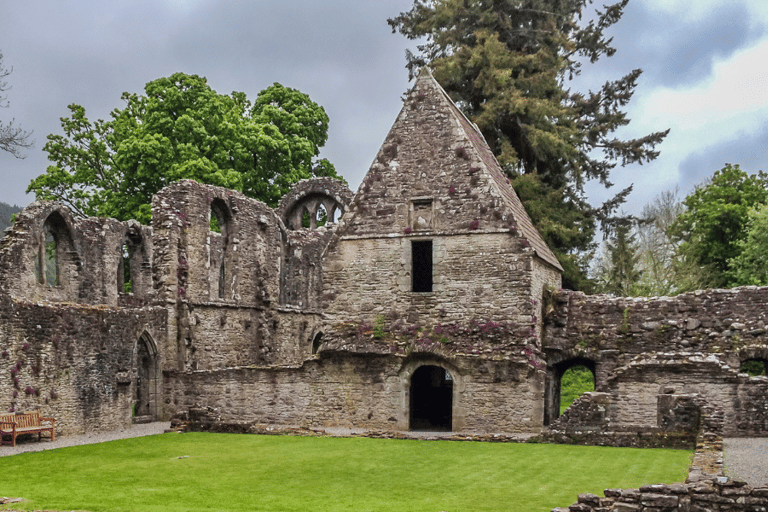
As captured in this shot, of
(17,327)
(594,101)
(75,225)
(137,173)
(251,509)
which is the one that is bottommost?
(251,509)

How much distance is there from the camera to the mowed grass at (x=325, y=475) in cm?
1057

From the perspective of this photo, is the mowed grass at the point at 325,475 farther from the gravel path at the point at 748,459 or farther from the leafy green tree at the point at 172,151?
the leafy green tree at the point at 172,151

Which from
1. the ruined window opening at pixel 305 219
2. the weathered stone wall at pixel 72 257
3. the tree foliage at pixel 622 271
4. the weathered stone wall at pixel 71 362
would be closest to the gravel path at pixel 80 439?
the weathered stone wall at pixel 71 362

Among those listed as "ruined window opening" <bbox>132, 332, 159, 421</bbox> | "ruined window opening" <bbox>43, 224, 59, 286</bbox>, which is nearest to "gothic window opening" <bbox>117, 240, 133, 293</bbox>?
"ruined window opening" <bbox>43, 224, 59, 286</bbox>

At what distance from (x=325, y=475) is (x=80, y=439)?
7.91m

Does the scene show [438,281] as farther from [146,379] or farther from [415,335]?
[146,379]

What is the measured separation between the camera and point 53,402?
18.4 meters

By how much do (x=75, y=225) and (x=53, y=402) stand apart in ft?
31.1

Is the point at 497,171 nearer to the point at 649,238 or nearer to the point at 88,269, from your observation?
the point at 88,269

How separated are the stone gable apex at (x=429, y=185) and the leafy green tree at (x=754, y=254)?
48.3 ft

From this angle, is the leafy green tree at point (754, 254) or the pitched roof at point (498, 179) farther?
the leafy green tree at point (754, 254)

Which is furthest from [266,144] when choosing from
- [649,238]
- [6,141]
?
[649,238]

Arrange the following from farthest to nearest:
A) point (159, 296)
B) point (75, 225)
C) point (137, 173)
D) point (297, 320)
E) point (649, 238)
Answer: point (649, 238) → point (137, 173) → point (297, 320) → point (75, 225) → point (159, 296)

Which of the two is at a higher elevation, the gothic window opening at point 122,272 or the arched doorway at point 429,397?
the gothic window opening at point 122,272
